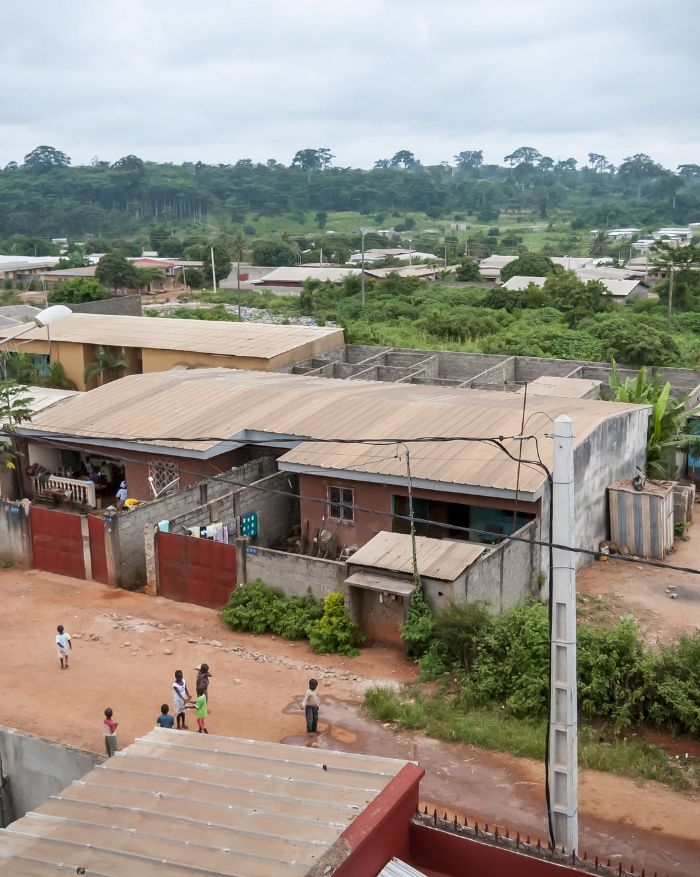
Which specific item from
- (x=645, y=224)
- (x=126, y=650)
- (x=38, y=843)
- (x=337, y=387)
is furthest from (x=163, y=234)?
(x=38, y=843)

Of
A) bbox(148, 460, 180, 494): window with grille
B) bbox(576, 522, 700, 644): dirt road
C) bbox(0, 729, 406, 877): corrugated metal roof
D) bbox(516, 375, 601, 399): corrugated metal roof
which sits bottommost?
bbox(576, 522, 700, 644): dirt road

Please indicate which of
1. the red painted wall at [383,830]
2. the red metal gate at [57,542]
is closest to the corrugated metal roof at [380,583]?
the red metal gate at [57,542]

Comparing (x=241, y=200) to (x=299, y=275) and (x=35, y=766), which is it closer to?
(x=299, y=275)

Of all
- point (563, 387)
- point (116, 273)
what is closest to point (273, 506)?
point (563, 387)

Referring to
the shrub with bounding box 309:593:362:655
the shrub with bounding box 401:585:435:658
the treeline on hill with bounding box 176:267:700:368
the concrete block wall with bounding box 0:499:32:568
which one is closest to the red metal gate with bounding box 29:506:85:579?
the concrete block wall with bounding box 0:499:32:568

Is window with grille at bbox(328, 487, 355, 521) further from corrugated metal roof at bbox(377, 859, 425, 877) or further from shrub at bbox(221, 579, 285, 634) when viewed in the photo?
corrugated metal roof at bbox(377, 859, 425, 877)

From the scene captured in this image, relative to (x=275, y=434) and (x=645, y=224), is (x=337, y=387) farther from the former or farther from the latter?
(x=645, y=224)

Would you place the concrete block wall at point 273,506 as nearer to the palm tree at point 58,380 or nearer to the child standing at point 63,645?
the child standing at point 63,645
